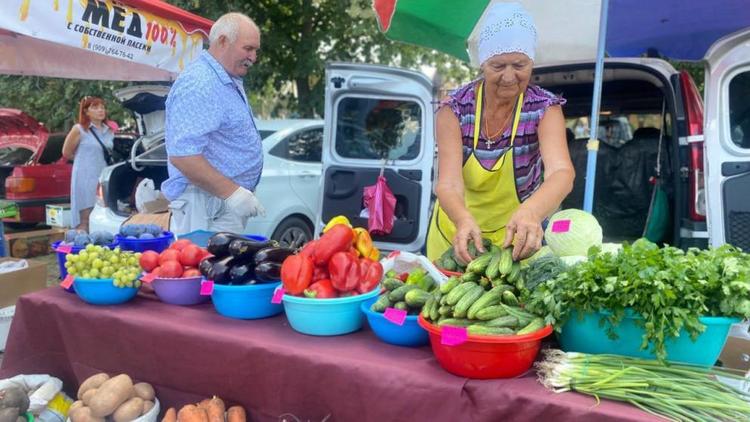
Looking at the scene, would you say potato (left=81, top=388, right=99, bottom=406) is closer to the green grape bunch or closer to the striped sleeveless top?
→ the green grape bunch

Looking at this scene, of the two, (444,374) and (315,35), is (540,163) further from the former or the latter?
(315,35)

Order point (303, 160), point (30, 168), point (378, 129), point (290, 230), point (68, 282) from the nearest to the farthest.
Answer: point (68, 282) → point (378, 129) → point (290, 230) → point (303, 160) → point (30, 168)

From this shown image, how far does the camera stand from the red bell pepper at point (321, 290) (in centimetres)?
190

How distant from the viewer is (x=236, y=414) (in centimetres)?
198

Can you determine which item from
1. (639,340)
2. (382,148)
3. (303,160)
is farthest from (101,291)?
(303,160)

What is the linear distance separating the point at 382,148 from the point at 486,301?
150 inches

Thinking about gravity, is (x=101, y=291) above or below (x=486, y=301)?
below

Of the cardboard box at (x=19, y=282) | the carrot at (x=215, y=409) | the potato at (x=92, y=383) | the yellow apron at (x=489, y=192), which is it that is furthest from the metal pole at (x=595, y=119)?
the cardboard box at (x=19, y=282)

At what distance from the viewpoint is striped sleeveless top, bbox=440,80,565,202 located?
2.33 metres

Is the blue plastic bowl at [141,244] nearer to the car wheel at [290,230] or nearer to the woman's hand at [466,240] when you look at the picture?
the woman's hand at [466,240]

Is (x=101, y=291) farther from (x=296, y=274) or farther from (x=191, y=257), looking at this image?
(x=296, y=274)

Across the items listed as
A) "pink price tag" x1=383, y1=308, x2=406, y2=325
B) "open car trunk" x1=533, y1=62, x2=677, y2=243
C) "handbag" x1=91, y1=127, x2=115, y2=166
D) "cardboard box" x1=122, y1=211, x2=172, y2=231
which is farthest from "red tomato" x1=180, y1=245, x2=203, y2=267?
"handbag" x1=91, y1=127, x2=115, y2=166

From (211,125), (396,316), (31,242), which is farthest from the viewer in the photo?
(31,242)

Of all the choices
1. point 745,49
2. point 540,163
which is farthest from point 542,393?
point 745,49
